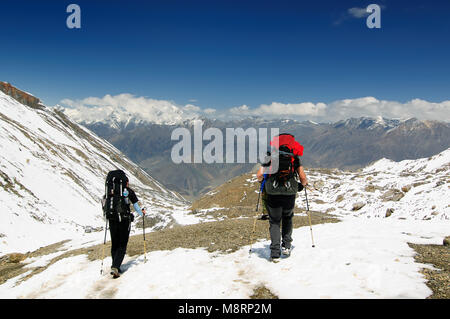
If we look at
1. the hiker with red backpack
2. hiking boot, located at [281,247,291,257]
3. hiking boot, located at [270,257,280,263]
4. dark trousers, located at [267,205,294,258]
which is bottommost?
hiking boot, located at [270,257,280,263]

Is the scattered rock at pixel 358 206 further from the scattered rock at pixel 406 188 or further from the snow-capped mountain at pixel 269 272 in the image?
the snow-capped mountain at pixel 269 272

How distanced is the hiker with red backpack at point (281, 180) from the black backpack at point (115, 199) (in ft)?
17.5

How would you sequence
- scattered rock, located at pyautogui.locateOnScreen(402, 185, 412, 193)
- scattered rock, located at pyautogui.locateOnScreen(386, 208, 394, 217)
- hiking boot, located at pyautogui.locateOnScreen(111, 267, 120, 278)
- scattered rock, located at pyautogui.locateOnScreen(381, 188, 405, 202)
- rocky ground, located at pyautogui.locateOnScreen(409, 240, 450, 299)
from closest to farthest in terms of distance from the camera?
rocky ground, located at pyautogui.locateOnScreen(409, 240, 450, 299) → hiking boot, located at pyautogui.locateOnScreen(111, 267, 120, 278) → scattered rock, located at pyautogui.locateOnScreen(386, 208, 394, 217) → scattered rock, located at pyautogui.locateOnScreen(381, 188, 405, 202) → scattered rock, located at pyautogui.locateOnScreen(402, 185, 412, 193)

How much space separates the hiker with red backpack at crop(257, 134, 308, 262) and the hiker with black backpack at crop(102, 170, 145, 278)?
505 centimetres

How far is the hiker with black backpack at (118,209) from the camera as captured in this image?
10.2 m

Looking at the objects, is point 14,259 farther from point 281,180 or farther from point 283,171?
point 283,171

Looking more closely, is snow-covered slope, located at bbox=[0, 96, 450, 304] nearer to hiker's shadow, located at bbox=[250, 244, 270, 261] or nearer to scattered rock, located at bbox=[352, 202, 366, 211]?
hiker's shadow, located at bbox=[250, 244, 270, 261]

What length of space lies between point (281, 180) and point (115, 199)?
20.4 feet

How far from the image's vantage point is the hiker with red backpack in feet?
30.3

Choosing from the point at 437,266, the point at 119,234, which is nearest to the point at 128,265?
the point at 119,234

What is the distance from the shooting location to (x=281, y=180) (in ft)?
30.5

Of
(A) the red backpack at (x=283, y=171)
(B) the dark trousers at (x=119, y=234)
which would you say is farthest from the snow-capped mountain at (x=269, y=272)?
(A) the red backpack at (x=283, y=171)

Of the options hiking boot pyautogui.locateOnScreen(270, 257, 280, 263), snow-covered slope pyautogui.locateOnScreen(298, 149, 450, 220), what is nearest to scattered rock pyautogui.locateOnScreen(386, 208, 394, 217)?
snow-covered slope pyautogui.locateOnScreen(298, 149, 450, 220)
